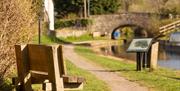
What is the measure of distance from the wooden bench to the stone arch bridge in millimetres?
44826

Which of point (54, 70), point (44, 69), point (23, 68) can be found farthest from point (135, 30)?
point (54, 70)

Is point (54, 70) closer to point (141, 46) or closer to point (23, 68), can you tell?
point (23, 68)

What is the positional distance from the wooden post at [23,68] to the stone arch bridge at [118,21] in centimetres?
4478

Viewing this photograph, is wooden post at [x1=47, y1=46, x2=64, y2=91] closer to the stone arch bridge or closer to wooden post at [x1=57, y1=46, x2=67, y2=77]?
wooden post at [x1=57, y1=46, x2=67, y2=77]

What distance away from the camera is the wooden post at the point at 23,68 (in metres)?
10.1

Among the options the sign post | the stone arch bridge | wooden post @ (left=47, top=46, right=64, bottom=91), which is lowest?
the stone arch bridge

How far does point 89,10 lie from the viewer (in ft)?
189

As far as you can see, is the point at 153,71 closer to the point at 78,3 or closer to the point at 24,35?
the point at 24,35

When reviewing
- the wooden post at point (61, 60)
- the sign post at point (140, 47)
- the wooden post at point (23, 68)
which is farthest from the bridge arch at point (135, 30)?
the wooden post at point (61, 60)

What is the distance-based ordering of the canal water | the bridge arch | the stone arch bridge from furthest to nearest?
the bridge arch → the stone arch bridge → the canal water

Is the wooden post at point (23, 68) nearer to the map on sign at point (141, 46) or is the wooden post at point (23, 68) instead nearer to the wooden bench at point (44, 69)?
the wooden bench at point (44, 69)

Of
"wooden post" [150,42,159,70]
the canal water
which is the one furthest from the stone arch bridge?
"wooden post" [150,42,159,70]

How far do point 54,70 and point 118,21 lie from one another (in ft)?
155

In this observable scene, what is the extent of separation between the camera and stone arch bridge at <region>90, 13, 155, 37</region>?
181 feet
